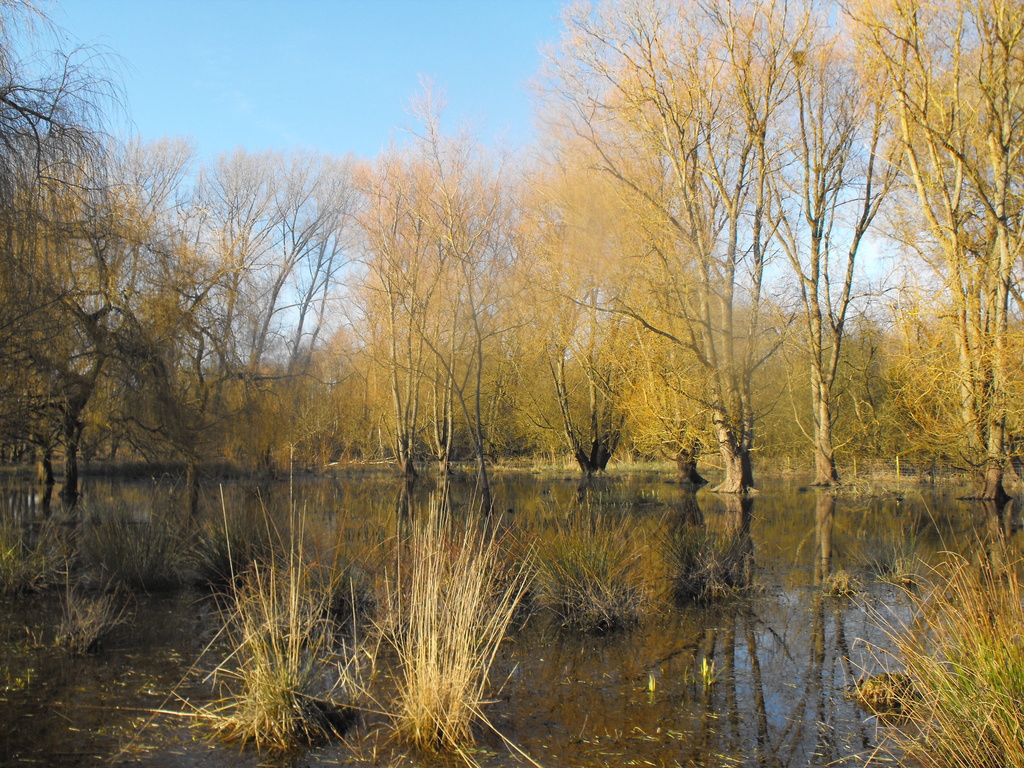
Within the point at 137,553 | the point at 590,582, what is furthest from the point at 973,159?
the point at 137,553

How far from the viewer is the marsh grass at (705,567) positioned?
6551 mm

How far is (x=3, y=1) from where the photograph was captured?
570 cm

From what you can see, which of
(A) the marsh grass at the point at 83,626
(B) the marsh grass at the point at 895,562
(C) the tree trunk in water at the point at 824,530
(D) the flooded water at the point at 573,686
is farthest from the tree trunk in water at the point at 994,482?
(A) the marsh grass at the point at 83,626

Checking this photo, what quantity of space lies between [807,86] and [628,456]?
1643 cm

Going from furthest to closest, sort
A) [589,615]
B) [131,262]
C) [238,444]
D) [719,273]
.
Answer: [719,273] < [238,444] < [131,262] < [589,615]

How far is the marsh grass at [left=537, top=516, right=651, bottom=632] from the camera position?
565 cm

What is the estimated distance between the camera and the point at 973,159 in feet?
52.5

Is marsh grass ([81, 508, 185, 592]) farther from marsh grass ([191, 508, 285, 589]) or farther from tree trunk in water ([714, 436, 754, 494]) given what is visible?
tree trunk in water ([714, 436, 754, 494])

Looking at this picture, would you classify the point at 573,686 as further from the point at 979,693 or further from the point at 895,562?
the point at 895,562

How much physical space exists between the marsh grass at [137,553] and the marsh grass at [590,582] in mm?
3449

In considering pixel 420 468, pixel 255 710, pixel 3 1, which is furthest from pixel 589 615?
pixel 420 468

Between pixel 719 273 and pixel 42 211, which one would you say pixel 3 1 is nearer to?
pixel 42 211

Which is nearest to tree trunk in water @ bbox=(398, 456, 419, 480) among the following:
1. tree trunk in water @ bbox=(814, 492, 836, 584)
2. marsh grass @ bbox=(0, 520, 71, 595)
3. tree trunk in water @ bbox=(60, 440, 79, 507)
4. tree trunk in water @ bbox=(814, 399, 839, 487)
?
tree trunk in water @ bbox=(60, 440, 79, 507)

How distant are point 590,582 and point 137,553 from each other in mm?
4056
